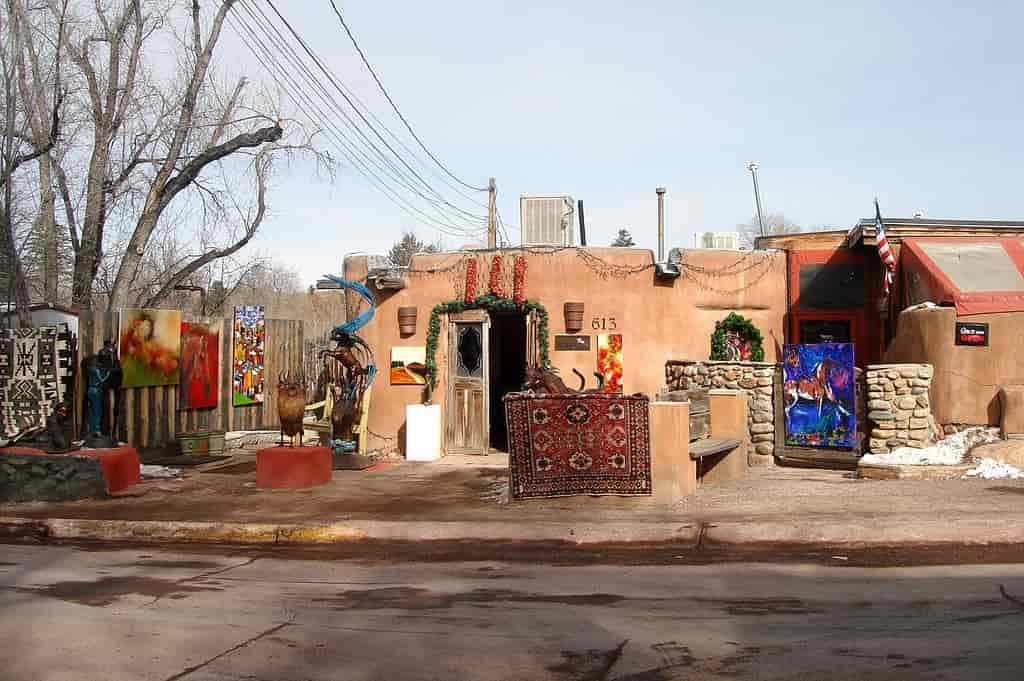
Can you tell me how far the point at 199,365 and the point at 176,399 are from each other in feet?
3.09

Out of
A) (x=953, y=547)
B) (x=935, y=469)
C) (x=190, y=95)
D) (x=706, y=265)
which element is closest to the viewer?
(x=953, y=547)

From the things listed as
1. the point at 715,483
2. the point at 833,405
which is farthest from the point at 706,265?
the point at 715,483

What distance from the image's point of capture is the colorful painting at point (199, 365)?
53.5ft

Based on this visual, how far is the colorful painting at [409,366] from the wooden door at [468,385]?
0.47 metres

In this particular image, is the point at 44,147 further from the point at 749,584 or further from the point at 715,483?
the point at 749,584

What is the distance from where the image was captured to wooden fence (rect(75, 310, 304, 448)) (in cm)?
1449

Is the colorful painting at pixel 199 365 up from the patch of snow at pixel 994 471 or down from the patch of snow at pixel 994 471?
up

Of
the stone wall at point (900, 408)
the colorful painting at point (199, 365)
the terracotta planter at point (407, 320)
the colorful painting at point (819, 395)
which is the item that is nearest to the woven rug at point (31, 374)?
the colorful painting at point (199, 365)

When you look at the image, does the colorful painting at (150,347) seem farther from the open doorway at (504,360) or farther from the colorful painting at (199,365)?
the open doorway at (504,360)

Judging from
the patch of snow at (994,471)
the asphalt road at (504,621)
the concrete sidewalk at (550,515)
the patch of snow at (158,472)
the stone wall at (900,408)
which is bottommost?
the asphalt road at (504,621)

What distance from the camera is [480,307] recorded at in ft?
52.0

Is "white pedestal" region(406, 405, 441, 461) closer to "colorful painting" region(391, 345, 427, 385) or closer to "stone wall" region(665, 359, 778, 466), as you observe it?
"colorful painting" region(391, 345, 427, 385)

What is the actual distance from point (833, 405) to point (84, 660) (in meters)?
10.9

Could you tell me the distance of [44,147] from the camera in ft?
45.6
